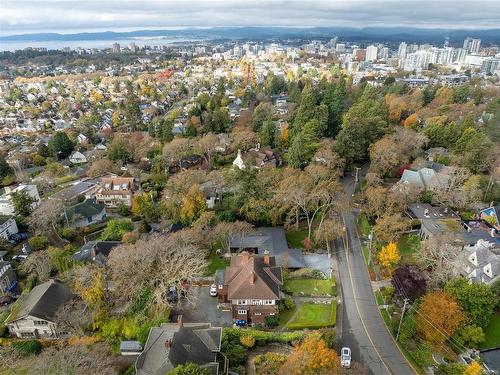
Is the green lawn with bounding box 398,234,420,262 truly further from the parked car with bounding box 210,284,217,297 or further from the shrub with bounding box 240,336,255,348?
the parked car with bounding box 210,284,217,297

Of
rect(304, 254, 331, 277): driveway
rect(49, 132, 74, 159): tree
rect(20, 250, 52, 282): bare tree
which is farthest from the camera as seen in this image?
rect(49, 132, 74, 159): tree

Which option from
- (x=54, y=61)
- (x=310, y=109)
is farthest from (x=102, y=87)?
Answer: (x=310, y=109)

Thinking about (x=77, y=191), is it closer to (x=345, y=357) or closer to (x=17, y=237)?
(x=17, y=237)

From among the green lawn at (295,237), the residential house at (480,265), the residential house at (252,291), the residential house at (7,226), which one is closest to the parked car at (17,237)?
the residential house at (7,226)

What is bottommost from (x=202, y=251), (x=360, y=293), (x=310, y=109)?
(x=360, y=293)

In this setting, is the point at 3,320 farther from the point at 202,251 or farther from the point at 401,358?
the point at 401,358


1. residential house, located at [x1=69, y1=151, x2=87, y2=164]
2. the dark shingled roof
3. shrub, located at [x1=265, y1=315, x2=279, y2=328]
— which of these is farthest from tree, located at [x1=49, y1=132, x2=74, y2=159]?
shrub, located at [x1=265, y1=315, x2=279, y2=328]

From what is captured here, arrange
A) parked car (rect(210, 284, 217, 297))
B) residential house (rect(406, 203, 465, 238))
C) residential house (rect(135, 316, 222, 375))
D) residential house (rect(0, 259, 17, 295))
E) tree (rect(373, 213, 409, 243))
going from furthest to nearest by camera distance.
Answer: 1. residential house (rect(406, 203, 465, 238))
2. tree (rect(373, 213, 409, 243))
3. residential house (rect(0, 259, 17, 295))
4. parked car (rect(210, 284, 217, 297))
5. residential house (rect(135, 316, 222, 375))
